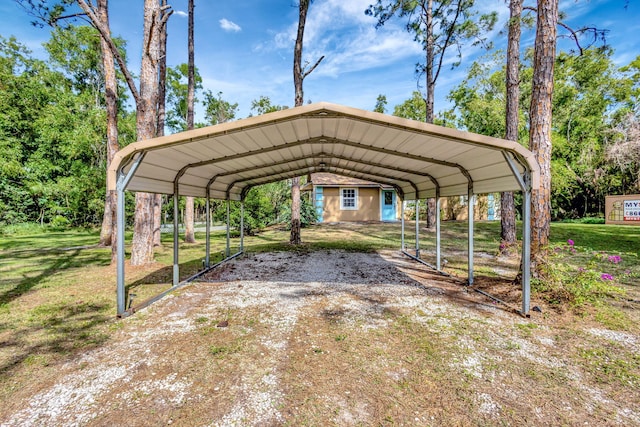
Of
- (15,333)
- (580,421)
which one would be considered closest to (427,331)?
(580,421)

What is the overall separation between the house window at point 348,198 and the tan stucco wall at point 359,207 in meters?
0.21

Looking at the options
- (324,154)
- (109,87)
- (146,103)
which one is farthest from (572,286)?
(109,87)

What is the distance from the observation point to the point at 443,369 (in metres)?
2.67

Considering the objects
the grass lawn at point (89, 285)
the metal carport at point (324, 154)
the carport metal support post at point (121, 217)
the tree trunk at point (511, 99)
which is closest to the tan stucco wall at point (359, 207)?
the grass lawn at point (89, 285)

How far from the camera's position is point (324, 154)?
6.81m

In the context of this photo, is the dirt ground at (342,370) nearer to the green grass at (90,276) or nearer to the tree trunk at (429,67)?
the green grass at (90,276)

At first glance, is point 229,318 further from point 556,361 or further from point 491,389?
point 556,361

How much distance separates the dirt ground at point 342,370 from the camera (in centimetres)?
210

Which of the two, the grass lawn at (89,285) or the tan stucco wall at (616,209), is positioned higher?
the tan stucco wall at (616,209)

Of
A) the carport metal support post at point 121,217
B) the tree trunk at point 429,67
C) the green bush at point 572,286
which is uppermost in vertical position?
the tree trunk at point 429,67

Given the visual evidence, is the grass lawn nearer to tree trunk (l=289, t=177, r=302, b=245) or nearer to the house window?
tree trunk (l=289, t=177, r=302, b=245)

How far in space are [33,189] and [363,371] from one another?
21875 millimetres

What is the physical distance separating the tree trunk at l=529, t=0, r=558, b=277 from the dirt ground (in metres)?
1.16

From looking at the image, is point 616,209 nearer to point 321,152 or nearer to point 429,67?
point 429,67
